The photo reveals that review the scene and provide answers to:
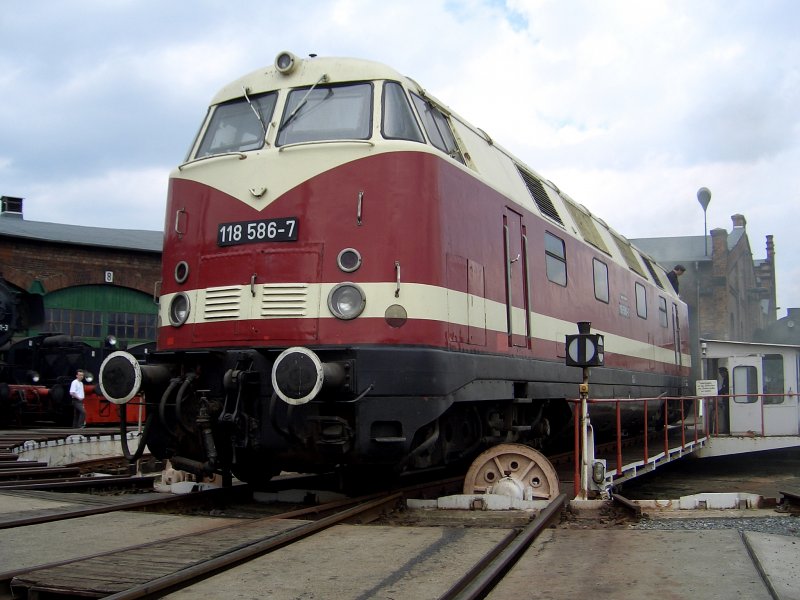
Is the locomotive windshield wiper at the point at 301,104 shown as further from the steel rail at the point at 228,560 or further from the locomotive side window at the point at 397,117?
the steel rail at the point at 228,560

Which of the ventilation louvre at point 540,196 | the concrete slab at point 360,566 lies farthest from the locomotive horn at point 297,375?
the ventilation louvre at point 540,196

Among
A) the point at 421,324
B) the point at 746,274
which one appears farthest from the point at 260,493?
the point at 746,274

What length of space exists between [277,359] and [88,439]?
9283 millimetres

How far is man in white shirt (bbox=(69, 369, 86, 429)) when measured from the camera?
19.2 metres

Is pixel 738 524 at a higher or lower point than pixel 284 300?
lower

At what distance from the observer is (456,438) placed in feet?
26.7

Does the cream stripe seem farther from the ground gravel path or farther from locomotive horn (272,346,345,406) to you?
the ground gravel path

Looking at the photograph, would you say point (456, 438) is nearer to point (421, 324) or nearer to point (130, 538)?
point (421, 324)

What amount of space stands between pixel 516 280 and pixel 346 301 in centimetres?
256

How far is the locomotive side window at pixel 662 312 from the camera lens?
52.4 ft

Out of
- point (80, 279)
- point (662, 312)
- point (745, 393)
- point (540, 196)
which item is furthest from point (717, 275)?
point (540, 196)

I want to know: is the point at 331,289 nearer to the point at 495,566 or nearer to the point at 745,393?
the point at 495,566

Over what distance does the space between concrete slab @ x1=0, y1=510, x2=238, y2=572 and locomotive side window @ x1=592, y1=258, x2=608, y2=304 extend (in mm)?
6758

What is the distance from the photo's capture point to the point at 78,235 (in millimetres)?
30125
